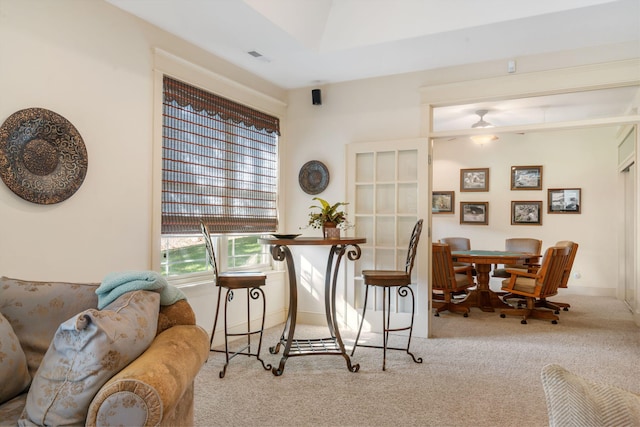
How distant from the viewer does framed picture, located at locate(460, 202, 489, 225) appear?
301 inches

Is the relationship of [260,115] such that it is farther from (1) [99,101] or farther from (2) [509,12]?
(2) [509,12]

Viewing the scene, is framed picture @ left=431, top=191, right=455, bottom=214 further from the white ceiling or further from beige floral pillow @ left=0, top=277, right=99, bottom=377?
beige floral pillow @ left=0, top=277, right=99, bottom=377

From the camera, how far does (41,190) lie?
99.0 inches

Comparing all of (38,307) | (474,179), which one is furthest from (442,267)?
(38,307)

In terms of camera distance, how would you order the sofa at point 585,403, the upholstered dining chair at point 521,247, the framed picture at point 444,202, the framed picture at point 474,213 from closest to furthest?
1. the sofa at point 585,403
2. the upholstered dining chair at point 521,247
3. the framed picture at point 474,213
4. the framed picture at point 444,202

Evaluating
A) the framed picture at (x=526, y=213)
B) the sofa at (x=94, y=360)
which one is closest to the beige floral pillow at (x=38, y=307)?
the sofa at (x=94, y=360)

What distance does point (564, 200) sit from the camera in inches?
281

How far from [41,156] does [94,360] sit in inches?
66.8

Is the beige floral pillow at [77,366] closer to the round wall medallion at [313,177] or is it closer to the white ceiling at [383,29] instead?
the white ceiling at [383,29]

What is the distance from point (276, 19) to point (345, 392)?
2702 mm

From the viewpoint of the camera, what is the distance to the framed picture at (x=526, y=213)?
729 cm

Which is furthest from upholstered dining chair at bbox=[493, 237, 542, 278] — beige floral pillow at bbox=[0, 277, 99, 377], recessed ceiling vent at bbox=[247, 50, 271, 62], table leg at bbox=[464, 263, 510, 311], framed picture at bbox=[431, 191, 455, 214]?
beige floral pillow at bbox=[0, 277, 99, 377]

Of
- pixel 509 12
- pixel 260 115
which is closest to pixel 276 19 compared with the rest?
pixel 260 115

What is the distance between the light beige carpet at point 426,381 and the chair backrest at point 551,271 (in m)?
0.60
